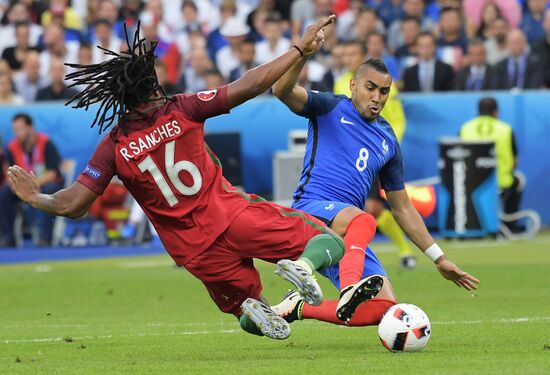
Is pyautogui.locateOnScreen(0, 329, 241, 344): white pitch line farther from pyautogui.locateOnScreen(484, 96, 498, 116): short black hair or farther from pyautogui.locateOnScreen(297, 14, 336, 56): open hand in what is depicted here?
pyautogui.locateOnScreen(484, 96, 498, 116): short black hair

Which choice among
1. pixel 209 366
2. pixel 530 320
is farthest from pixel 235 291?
pixel 530 320

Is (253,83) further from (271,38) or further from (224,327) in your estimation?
(271,38)

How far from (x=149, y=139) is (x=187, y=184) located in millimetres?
383

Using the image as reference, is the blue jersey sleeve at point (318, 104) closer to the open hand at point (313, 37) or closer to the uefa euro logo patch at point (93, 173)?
the open hand at point (313, 37)

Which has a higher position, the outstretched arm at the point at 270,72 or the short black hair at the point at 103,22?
the outstretched arm at the point at 270,72

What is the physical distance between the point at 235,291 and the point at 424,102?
12.9 m

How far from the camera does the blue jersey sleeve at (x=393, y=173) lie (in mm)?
10031

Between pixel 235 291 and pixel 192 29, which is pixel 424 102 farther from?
pixel 235 291

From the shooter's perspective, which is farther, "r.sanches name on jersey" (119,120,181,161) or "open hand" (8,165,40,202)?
"open hand" (8,165,40,202)

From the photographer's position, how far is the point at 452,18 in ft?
75.1

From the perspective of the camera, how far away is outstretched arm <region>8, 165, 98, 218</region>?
8.63 m

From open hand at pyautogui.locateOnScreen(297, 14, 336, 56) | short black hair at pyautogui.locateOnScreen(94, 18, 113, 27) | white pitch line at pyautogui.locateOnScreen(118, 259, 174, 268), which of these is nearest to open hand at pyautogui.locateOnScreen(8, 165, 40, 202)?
open hand at pyautogui.locateOnScreen(297, 14, 336, 56)

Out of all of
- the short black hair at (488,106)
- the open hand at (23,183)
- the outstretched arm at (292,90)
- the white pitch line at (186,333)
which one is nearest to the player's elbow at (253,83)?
the outstretched arm at (292,90)

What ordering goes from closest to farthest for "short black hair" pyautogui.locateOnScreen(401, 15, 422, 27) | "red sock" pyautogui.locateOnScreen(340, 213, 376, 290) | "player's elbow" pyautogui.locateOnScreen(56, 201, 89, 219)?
"player's elbow" pyautogui.locateOnScreen(56, 201, 89, 219), "red sock" pyautogui.locateOnScreen(340, 213, 376, 290), "short black hair" pyautogui.locateOnScreen(401, 15, 422, 27)
